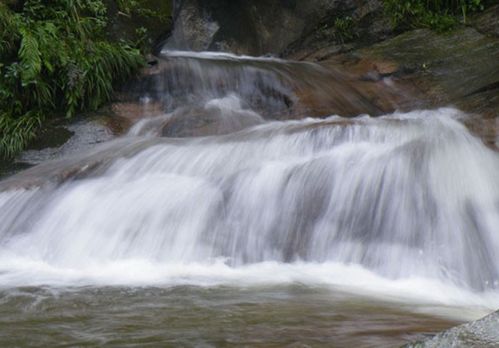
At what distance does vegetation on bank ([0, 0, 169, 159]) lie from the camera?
716 centimetres

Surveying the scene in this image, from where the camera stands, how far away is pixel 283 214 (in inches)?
183

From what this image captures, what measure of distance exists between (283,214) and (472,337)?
2.91m

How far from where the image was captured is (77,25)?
8.15m

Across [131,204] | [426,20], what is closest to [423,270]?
[131,204]

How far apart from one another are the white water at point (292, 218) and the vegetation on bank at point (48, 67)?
212 centimetres

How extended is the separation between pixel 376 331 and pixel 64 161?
432 cm

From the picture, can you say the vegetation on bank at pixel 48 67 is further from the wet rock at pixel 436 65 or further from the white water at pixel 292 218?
the wet rock at pixel 436 65

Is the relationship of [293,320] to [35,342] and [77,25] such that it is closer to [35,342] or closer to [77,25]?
[35,342]

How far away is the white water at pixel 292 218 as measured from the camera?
397 centimetres

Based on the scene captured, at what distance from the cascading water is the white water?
1 centimetres

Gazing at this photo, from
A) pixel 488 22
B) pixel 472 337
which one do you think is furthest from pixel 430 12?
pixel 472 337

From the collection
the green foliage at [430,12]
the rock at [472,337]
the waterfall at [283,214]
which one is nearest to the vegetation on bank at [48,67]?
the waterfall at [283,214]

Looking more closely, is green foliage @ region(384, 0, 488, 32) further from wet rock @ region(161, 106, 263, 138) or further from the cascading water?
the cascading water

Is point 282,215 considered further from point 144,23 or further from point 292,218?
point 144,23
